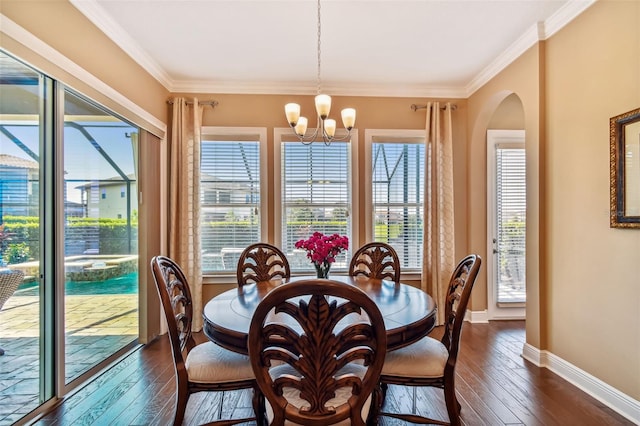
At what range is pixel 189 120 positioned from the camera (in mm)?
3498

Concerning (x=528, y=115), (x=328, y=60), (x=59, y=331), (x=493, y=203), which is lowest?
(x=59, y=331)

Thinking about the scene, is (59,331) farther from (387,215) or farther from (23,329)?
(387,215)

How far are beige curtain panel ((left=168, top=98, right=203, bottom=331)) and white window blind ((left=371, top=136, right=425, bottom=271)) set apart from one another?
2.09 meters

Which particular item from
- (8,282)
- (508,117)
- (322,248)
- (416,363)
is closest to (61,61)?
(8,282)

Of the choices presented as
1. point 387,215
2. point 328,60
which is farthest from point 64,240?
point 387,215

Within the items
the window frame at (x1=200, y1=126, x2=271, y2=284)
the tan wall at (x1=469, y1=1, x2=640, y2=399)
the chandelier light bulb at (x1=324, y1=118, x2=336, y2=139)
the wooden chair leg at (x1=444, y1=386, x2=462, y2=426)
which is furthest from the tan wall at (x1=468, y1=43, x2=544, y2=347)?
the window frame at (x1=200, y1=126, x2=271, y2=284)

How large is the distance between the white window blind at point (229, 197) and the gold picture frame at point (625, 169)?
124 inches

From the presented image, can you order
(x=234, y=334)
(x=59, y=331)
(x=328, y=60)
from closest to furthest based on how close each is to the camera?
(x=234, y=334) → (x=59, y=331) → (x=328, y=60)

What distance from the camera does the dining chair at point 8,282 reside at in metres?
1.73

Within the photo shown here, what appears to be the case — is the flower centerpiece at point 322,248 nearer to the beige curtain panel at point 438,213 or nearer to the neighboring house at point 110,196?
the neighboring house at point 110,196

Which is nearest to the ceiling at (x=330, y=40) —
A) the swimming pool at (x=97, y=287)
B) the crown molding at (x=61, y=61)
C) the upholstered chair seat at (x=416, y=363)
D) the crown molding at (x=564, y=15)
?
the crown molding at (x=564, y=15)

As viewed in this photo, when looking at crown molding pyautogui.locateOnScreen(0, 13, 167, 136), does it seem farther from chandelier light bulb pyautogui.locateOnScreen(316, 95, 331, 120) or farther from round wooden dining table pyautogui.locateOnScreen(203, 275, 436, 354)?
round wooden dining table pyautogui.locateOnScreen(203, 275, 436, 354)

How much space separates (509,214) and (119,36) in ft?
14.7

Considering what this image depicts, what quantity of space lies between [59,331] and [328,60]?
315 cm
